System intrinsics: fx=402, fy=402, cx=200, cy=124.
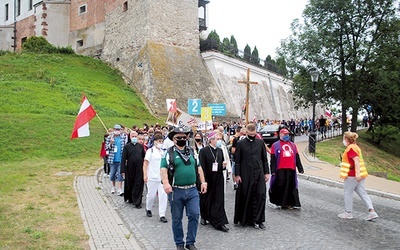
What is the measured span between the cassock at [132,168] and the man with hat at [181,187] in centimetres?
398

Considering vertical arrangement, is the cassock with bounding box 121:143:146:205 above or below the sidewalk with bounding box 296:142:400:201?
above

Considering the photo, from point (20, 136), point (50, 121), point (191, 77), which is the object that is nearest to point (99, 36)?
point (191, 77)

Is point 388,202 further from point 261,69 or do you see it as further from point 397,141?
point 261,69

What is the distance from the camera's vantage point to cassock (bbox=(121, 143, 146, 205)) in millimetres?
9891

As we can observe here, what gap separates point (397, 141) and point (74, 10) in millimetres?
36084

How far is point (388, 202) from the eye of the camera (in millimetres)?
10156

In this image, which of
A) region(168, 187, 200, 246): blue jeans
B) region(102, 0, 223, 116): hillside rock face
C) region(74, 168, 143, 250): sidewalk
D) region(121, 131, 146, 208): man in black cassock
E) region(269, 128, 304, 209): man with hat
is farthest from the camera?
region(102, 0, 223, 116): hillside rock face

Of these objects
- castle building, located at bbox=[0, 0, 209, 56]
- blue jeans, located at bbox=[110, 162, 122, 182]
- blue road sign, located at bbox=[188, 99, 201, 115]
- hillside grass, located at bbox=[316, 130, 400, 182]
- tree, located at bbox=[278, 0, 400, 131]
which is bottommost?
hillside grass, located at bbox=[316, 130, 400, 182]

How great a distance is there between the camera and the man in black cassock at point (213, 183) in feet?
24.0

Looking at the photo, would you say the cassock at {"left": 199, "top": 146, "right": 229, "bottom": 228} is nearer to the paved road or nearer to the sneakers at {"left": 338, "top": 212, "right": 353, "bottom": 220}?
the paved road

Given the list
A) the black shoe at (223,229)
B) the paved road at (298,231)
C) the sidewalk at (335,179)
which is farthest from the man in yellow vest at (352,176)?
the sidewalk at (335,179)

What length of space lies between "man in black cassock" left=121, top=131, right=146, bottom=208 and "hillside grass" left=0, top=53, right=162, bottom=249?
136cm

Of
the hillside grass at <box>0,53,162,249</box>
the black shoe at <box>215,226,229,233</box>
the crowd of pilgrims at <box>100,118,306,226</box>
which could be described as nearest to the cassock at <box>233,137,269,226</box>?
the crowd of pilgrims at <box>100,118,306,226</box>

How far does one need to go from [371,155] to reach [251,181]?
75.5 ft
